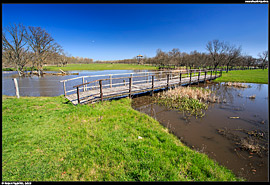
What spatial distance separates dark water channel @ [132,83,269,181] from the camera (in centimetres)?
373

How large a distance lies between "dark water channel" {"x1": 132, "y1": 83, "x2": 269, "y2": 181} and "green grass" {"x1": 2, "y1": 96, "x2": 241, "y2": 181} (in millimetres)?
755

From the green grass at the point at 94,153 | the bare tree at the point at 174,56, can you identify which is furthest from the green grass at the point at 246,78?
the bare tree at the point at 174,56

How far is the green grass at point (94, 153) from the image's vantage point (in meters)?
2.94

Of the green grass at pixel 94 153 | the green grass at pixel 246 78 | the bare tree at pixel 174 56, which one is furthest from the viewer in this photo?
the bare tree at pixel 174 56

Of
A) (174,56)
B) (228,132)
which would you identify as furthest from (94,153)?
(174,56)

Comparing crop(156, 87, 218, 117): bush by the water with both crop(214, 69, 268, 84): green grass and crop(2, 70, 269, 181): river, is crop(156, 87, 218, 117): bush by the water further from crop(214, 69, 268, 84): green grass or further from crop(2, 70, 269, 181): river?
crop(214, 69, 268, 84): green grass

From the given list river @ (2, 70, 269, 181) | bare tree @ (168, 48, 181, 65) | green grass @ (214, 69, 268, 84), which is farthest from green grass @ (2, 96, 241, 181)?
bare tree @ (168, 48, 181, 65)

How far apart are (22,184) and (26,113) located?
4783 mm

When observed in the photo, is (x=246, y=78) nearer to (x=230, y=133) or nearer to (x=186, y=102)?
(x=186, y=102)

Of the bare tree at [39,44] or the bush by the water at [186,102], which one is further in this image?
the bare tree at [39,44]

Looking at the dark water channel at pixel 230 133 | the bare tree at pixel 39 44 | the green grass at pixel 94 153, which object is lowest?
the dark water channel at pixel 230 133

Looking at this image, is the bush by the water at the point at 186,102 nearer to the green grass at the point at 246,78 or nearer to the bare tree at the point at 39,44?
the green grass at the point at 246,78

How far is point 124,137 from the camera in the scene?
14.8 ft

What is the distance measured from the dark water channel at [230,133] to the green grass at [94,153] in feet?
2.48
